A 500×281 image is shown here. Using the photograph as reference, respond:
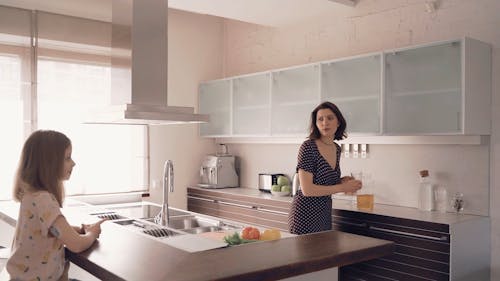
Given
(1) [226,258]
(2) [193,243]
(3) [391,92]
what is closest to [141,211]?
(2) [193,243]

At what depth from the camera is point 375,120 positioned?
3455mm

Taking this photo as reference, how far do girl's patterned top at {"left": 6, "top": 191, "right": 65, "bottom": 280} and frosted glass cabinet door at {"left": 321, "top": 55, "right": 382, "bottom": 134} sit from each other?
238 cm

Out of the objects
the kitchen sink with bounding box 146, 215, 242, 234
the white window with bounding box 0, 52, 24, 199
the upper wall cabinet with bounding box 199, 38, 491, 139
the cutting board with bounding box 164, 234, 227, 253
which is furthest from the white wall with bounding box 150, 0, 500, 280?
the cutting board with bounding box 164, 234, 227, 253

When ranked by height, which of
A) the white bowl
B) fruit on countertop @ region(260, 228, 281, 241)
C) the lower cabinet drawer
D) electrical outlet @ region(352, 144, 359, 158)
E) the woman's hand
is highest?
electrical outlet @ region(352, 144, 359, 158)

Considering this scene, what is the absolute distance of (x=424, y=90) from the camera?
10.5 ft

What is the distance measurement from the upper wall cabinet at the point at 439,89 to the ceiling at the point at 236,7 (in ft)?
3.00

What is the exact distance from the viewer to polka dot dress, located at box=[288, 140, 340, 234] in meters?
2.85

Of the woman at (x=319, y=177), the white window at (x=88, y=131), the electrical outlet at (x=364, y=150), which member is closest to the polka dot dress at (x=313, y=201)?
the woman at (x=319, y=177)

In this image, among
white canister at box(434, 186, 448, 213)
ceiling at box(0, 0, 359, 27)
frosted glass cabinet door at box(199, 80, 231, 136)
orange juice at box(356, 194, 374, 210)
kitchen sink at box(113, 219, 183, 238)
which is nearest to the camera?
kitchen sink at box(113, 219, 183, 238)

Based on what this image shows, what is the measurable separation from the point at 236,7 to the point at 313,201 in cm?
193

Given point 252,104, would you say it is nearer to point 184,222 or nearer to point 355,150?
point 355,150

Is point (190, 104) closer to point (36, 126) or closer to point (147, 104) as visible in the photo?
point (36, 126)

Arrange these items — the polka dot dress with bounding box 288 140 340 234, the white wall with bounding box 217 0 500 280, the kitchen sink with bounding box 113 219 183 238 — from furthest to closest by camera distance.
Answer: the white wall with bounding box 217 0 500 280
the polka dot dress with bounding box 288 140 340 234
the kitchen sink with bounding box 113 219 183 238

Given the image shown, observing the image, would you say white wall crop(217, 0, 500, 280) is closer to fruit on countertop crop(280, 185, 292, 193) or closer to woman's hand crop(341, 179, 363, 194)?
fruit on countertop crop(280, 185, 292, 193)
